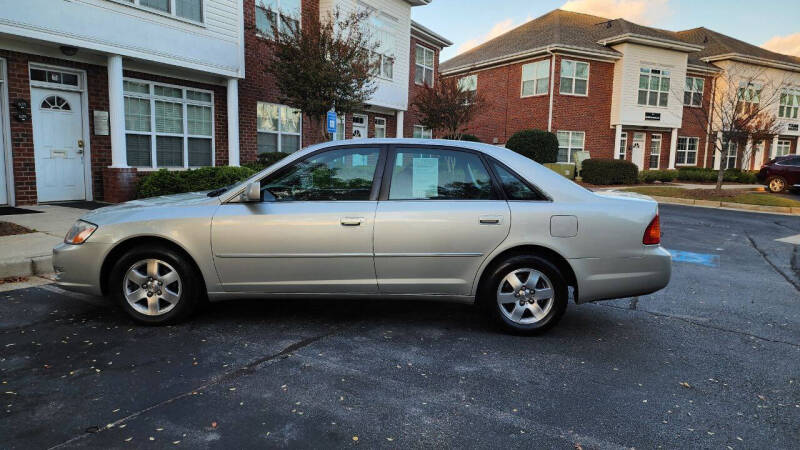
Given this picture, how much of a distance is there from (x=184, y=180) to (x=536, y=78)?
72.4 feet

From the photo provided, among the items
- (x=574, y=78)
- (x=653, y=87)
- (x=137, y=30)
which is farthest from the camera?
(x=653, y=87)

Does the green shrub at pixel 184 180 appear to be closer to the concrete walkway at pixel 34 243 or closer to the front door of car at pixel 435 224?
the concrete walkway at pixel 34 243

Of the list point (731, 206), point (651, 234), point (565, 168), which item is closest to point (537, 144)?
point (565, 168)

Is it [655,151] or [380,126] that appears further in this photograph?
[655,151]

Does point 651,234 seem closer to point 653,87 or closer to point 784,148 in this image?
point 653,87

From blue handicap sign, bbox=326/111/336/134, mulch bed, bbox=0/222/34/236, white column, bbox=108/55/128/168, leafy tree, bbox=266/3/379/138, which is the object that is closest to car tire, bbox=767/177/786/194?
leafy tree, bbox=266/3/379/138

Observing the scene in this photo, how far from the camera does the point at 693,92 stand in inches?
1262

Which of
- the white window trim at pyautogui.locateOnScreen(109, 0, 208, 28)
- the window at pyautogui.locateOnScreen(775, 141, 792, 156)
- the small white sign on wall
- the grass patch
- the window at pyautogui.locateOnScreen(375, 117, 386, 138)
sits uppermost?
the white window trim at pyautogui.locateOnScreen(109, 0, 208, 28)

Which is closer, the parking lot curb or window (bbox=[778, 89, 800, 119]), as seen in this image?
the parking lot curb

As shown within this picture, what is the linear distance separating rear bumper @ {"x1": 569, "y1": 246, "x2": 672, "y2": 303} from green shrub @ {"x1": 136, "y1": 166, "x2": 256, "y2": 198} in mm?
8905

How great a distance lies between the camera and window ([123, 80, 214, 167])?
1207 cm

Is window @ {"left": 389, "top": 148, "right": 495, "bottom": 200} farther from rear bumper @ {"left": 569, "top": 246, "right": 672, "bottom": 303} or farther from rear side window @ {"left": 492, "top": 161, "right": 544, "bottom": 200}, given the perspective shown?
rear bumper @ {"left": 569, "top": 246, "right": 672, "bottom": 303}

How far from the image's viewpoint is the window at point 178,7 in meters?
11.6

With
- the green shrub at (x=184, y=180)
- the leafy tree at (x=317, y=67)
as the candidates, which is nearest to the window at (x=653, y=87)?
the leafy tree at (x=317, y=67)
